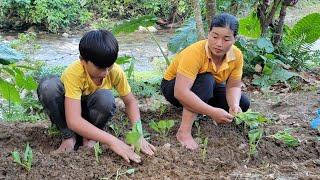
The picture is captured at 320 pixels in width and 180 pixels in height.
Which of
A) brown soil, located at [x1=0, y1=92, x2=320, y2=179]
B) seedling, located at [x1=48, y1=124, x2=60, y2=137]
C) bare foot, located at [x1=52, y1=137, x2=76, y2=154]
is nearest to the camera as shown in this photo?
brown soil, located at [x1=0, y1=92, x2=320, y2=179]

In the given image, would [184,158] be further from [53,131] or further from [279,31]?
[279,31]

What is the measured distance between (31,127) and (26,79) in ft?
1.82

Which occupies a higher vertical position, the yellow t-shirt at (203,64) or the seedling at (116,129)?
the yellow t-shirt at (203,64)

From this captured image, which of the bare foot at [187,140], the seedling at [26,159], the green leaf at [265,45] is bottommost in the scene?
the green leaf at [265,45]

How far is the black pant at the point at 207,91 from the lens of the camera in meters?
2.85

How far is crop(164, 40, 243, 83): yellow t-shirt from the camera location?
2.81 meters

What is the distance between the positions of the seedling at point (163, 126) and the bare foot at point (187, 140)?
0.29 feet

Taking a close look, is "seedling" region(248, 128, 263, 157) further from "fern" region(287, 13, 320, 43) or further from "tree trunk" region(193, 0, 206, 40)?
"fern" region(287, 13, 320, 43)

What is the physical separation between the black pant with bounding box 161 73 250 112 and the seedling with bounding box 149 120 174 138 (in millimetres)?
271

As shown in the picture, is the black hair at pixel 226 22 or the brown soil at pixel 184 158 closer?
the brown soil at pixel 184 158

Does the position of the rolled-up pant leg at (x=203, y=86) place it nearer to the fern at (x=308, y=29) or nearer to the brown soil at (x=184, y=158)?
the brown soil at (x=184, y=158)

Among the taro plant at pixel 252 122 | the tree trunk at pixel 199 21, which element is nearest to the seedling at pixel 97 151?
the taro plant at pixel 252 122

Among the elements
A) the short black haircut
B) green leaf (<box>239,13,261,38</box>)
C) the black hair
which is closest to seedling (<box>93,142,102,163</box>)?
the short black haircut

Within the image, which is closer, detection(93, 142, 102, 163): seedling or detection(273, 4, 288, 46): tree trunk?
detection(93, 142, 102, 163): seedling
